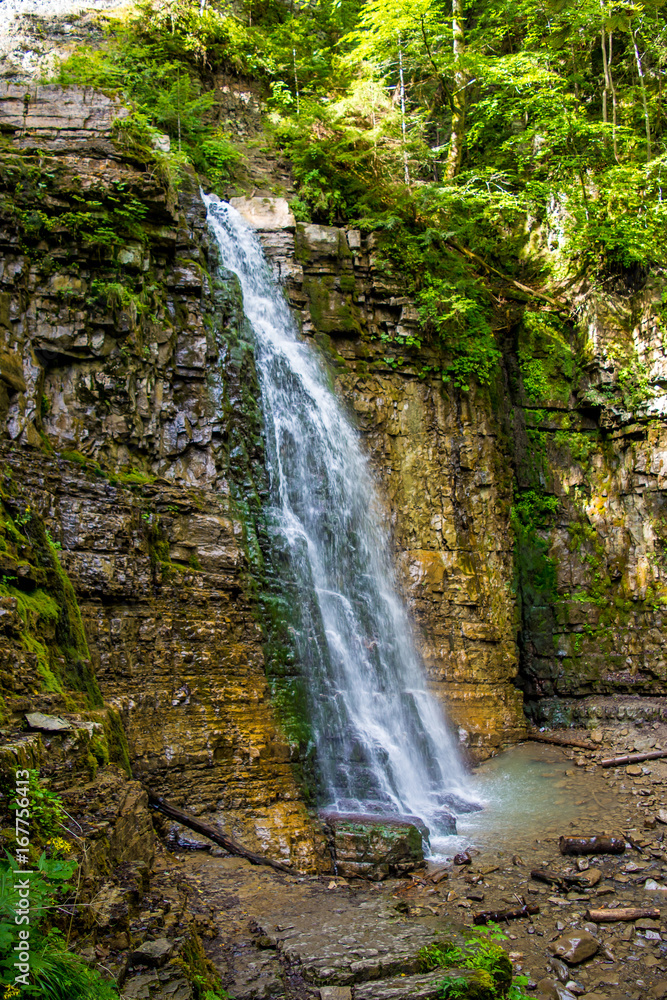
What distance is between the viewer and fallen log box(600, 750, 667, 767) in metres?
10.5

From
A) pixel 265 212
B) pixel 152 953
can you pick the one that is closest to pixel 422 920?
pixel 152 953

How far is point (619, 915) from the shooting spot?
20.7ft

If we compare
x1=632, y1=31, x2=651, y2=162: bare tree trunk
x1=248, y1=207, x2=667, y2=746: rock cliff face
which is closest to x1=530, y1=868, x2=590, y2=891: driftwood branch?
x1=248, y1=207, x2=667, y2=746: rock cliff face

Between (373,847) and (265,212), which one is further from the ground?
(265,212)

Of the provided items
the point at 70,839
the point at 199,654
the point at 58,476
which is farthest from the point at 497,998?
the point at 58,476

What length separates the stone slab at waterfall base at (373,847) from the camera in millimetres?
6871

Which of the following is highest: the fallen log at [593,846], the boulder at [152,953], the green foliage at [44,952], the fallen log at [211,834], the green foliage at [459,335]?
the green foliage at [459,335]

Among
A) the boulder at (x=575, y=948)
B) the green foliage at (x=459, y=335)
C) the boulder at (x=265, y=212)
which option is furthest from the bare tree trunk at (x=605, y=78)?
the boulder at (x=575, y=948)

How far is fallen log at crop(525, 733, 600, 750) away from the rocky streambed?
7.52 ft

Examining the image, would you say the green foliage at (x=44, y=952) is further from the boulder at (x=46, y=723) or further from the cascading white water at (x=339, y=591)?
the cascading white water at (x=339, y=591)

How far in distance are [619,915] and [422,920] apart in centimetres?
206

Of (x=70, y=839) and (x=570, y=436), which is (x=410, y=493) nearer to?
(x=570, y=436)

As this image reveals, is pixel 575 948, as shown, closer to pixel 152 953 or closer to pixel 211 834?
pixel 211 834

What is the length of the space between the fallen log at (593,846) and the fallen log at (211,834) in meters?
3.57
